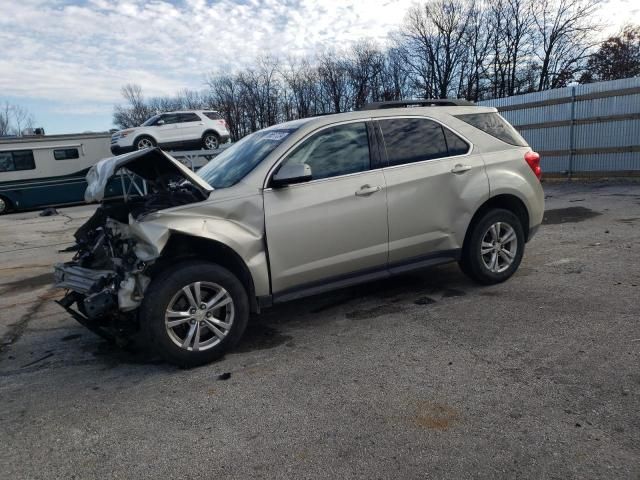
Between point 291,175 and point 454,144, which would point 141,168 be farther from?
point 454,144

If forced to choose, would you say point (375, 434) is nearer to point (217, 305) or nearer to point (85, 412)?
point (217, 305)

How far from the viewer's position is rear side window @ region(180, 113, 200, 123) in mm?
15539

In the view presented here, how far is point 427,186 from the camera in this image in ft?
14.7

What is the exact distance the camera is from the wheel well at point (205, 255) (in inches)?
143

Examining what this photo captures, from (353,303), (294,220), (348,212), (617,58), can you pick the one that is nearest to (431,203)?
(348,212)

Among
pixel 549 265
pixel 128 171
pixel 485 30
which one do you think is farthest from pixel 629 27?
pixel 128 171

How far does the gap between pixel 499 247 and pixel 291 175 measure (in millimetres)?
2603

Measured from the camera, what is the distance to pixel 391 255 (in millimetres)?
4398

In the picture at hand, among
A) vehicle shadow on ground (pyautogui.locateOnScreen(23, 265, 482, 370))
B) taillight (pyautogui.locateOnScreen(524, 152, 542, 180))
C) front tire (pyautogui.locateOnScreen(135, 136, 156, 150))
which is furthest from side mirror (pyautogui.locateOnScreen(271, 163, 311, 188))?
front tire (pyautogui.locateOnScreen(135, 136, 156, 150))

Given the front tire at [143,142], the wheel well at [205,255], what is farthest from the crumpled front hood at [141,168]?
the front tire at [143,142]

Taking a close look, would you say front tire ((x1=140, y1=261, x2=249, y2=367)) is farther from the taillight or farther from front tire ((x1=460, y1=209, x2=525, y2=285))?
the taillight

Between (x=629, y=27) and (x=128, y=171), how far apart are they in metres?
50.7

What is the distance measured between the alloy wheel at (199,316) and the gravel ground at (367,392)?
0.78 feet

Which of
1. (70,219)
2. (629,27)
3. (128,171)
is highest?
(629,27)
